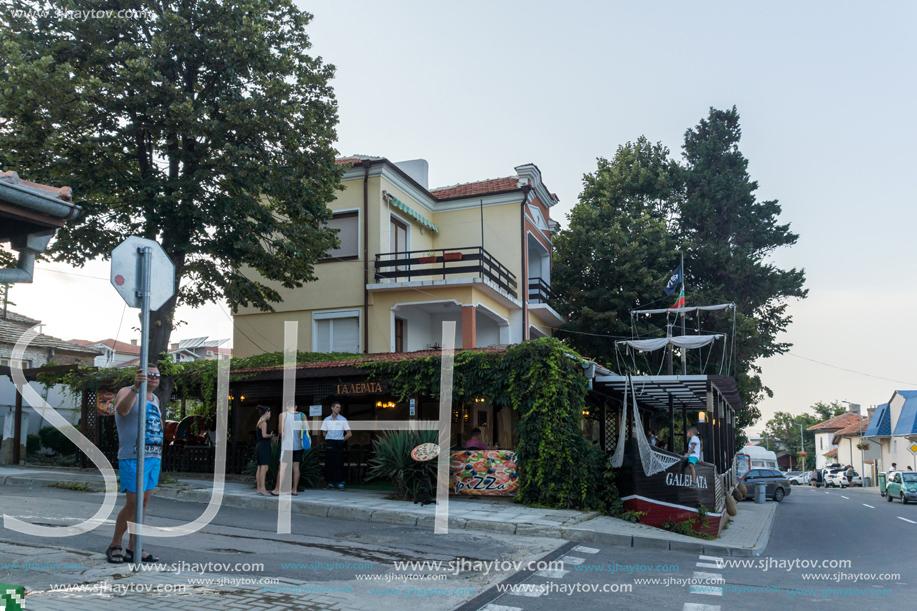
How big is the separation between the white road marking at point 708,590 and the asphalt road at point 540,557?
1 cm

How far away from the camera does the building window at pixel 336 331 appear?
2275cm

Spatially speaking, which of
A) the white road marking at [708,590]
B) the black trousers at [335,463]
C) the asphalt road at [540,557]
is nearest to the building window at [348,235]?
the black trousers at [335,463]

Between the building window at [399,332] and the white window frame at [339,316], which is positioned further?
the building window at [399,332]

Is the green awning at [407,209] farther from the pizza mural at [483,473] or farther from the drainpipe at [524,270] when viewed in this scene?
the pizza mural at [483,473]

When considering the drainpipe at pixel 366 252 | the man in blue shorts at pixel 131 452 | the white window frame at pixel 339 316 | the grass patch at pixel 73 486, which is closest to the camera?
the man in blue shorts at pixel 131 452

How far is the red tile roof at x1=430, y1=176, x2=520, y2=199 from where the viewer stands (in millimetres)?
26247

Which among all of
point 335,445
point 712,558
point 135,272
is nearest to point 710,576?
point 712,558

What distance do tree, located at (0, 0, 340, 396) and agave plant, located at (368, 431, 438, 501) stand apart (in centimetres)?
582

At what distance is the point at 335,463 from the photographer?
15.5 metres

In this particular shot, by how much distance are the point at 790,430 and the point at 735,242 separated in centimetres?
10244

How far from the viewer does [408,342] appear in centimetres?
2364

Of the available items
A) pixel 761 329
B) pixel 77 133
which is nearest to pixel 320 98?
pixel 77 133

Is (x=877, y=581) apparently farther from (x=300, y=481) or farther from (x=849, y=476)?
(x=849, y=476)

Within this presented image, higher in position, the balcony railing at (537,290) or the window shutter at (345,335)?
the balcony railing at (537,290)
